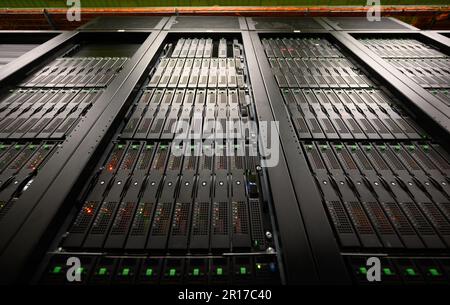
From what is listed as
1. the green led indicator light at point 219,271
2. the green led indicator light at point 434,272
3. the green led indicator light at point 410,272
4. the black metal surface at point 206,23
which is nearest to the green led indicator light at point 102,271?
the green led indicator light at point 219,271

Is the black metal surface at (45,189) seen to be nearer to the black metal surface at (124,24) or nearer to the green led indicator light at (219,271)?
the green led indicator light at (219,271)

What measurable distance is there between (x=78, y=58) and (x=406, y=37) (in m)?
5.25

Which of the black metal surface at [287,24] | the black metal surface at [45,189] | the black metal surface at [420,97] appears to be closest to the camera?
the black metal surface at [45,189]

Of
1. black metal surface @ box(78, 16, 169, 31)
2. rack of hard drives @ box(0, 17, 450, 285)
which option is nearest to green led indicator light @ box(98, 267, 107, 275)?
rack of hard drives @ box(0, 17, 450, 285)

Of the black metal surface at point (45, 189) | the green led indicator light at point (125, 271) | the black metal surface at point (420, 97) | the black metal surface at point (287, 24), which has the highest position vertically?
the black metal surface at point (287, 24)

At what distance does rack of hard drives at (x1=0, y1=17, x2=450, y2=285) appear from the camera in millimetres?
1269

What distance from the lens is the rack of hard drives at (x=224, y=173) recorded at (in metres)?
1.27

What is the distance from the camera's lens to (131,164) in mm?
1847

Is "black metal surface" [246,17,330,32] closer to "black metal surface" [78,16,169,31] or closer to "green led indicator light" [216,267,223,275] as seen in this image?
"black metal surface" [78,16,169,31]

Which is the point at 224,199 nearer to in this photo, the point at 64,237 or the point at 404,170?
the point at 64,237

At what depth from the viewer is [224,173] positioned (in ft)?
5.79

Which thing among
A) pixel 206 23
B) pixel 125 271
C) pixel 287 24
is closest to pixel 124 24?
pixel 206 23

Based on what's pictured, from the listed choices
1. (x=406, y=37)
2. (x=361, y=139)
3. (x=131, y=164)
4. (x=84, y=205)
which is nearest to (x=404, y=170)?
(x=361, y=139)

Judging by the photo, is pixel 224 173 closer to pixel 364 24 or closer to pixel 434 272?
pixel 434 272
